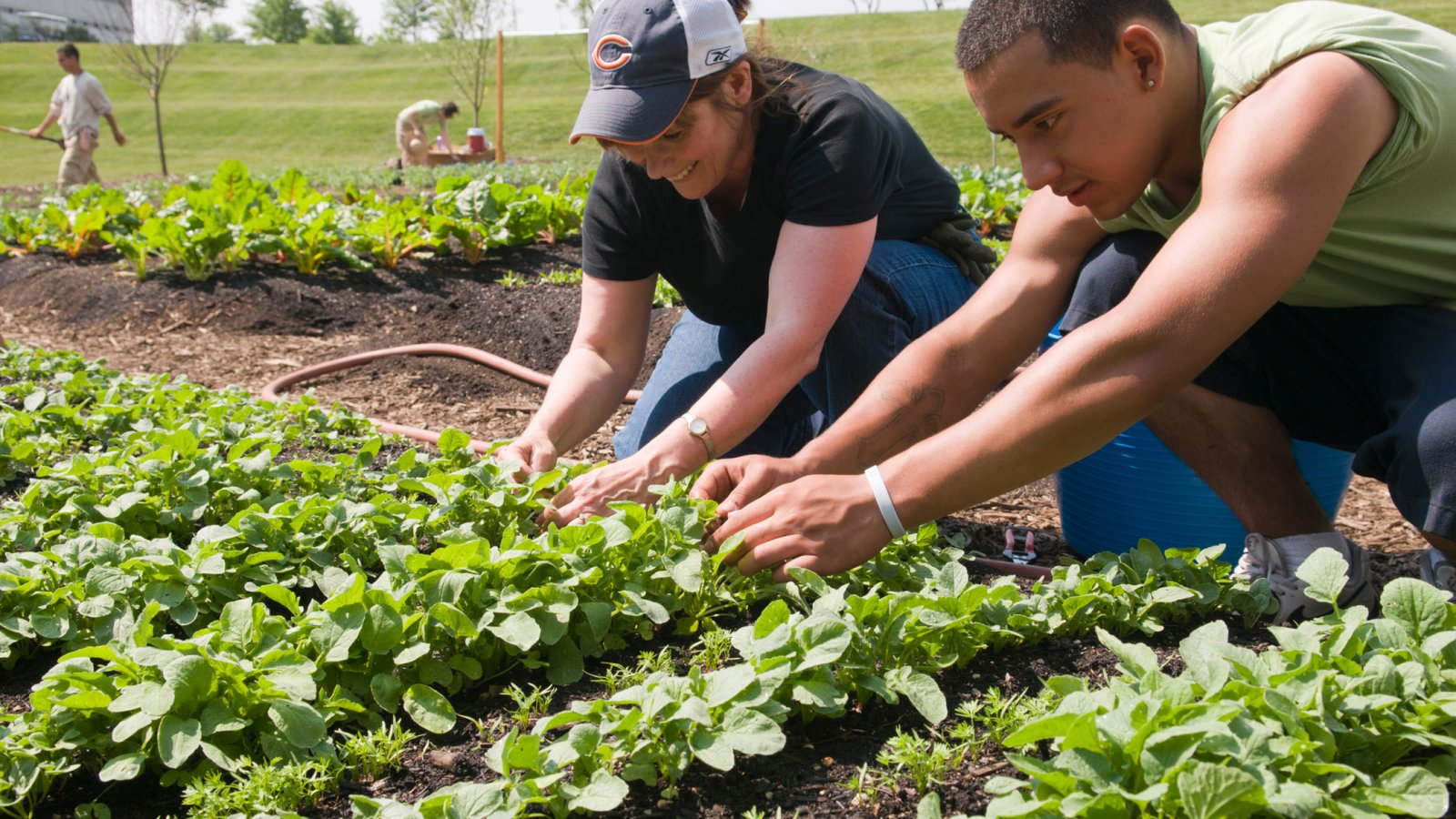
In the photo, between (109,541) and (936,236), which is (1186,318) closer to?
(936,236)

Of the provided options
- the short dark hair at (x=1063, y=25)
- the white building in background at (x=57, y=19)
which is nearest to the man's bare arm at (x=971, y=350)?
the short dark hair at (x=1063, y=25)

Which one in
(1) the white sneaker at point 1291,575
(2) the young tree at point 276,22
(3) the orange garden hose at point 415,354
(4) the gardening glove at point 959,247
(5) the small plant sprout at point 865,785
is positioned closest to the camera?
(5) the small plant sprout at point 865,785

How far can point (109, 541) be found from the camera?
212cm

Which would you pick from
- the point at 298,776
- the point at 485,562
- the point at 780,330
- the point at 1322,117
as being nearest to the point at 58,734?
the point at 298,776

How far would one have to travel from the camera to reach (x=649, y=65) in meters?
2.46

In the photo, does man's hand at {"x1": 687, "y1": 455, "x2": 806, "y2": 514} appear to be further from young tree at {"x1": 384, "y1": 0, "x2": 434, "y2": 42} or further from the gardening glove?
young tree at {"x1": 384, "y1": 0, "x2": 434, "y2": 42}

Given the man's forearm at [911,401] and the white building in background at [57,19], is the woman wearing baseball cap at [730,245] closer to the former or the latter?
the man's forearm at [911,401]

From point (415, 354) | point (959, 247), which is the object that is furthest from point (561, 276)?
point (959, 247)

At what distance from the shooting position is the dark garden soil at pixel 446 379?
1669mm

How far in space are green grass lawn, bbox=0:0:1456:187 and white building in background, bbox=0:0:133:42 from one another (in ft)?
54.2

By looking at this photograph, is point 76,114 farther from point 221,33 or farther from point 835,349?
point 221,33

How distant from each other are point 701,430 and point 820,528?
594 millimetres

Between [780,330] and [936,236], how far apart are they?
33.3 inches

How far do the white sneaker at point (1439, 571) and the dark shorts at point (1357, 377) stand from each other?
0.10 meters
